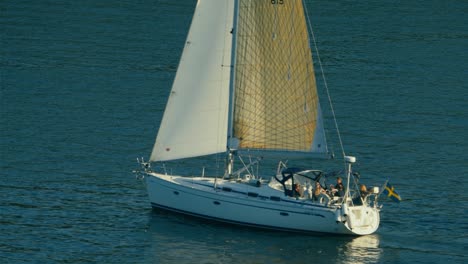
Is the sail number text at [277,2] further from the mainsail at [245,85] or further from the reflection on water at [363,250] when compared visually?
the reflection on water at [363,250]

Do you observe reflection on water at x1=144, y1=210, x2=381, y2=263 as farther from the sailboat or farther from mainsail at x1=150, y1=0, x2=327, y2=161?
mainsail at x1=150, y1=0, x2=327, y2=161

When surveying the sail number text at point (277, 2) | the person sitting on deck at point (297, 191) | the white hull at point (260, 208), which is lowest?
the white hull at point (260, 208)

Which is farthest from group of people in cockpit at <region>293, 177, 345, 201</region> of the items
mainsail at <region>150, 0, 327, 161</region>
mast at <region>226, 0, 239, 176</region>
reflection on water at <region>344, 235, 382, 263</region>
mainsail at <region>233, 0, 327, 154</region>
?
mast at <region>226, 0, 239, 176</region>

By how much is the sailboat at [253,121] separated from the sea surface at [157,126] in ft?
4.84

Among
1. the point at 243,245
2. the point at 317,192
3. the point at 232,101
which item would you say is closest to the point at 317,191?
the point at 317,192

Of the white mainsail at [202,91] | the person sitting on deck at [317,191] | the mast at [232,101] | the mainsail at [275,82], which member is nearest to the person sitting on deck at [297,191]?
the person sitting on deck at [317,191]

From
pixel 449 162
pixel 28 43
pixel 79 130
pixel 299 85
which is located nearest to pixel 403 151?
pixel 449 162

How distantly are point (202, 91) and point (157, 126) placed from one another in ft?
78.4

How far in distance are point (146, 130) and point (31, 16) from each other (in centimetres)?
4473

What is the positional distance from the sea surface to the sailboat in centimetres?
148

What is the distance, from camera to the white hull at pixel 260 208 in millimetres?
68125

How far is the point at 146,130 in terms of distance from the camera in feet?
308

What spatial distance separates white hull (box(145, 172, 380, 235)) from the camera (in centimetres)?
6812

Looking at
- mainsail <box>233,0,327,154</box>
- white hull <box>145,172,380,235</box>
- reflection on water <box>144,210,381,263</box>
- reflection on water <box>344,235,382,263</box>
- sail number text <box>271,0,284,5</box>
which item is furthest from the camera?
mainsail <box>233,0,327,154</box>
